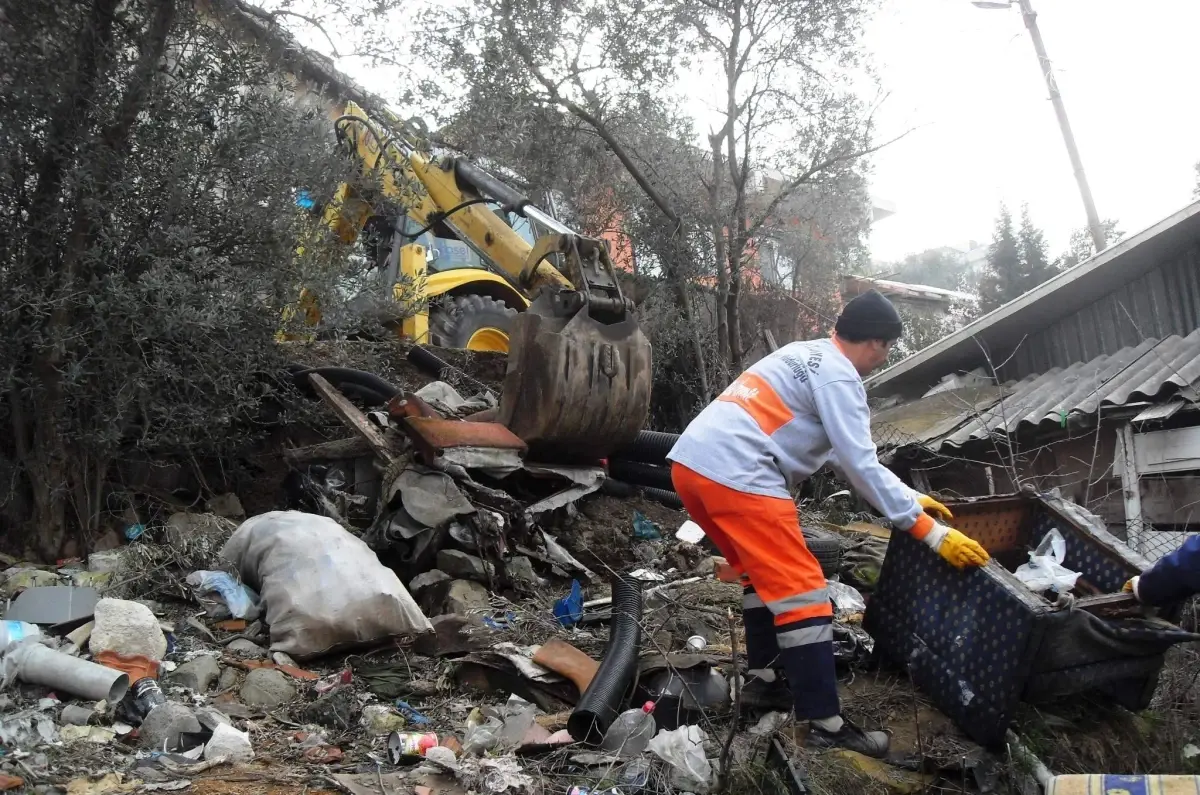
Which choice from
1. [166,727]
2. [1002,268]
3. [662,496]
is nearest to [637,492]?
[662,496]

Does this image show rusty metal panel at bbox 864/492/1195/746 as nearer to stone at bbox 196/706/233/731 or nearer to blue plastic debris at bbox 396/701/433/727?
blue plastic debris at bbox 396/701/433/727

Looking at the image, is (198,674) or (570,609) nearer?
(198,674)

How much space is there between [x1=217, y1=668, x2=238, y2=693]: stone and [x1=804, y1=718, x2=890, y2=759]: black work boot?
7.34 feet

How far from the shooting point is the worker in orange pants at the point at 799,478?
115 inches

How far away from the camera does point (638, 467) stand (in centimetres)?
623

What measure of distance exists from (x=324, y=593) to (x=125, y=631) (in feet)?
2.51

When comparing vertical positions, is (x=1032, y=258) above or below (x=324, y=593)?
above

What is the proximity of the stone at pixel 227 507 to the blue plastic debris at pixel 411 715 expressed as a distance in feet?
9.45

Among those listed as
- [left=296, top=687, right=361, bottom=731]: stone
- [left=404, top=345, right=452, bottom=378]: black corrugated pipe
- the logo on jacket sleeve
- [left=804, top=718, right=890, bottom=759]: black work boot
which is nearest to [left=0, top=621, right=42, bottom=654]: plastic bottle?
[left=296, top=687, right=361, bottom=731]: stone

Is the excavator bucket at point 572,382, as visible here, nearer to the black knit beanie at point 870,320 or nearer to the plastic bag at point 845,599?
the plastic bag at point 845,599

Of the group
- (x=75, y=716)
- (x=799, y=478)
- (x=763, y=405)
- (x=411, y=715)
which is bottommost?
(x=411, y=715)

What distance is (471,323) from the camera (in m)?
8.34

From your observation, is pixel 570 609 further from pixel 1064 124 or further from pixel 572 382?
pixel 1064 124

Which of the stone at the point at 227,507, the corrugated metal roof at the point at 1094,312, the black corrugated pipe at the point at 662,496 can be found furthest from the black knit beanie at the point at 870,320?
the corrugated metal roof at the point at 1094,312
